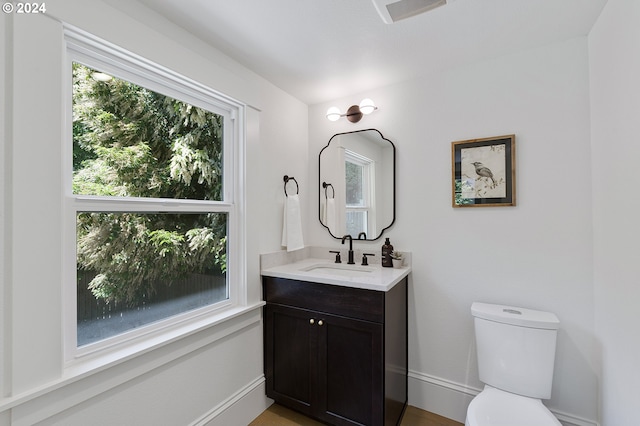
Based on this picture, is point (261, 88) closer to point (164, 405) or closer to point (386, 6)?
point (386, 6)

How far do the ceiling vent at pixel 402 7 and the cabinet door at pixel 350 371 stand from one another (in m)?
1.56

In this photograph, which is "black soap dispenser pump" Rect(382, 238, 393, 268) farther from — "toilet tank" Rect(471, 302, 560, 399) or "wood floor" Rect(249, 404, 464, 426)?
"wood floor" Rect(249, 404, 464, 426)

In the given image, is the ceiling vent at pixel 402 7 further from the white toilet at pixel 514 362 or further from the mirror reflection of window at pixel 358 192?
the white toilet at pixel 514 362

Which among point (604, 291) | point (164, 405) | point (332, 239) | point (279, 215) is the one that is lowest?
point (164, 405)

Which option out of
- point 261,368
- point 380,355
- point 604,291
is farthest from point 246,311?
point 604,291

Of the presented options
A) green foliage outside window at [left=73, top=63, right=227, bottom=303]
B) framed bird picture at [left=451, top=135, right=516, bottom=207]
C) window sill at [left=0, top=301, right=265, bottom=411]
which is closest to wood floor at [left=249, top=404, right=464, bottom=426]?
window sill at [left=0, top=301, right=265, bottom=411]

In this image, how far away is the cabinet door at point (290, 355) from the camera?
1.88m

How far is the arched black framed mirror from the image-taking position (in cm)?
224

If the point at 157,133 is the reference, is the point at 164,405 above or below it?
below

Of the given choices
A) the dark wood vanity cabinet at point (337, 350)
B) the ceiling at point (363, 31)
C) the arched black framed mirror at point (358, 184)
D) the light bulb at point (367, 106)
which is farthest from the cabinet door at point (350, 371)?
the ceiling at point (363, 31)

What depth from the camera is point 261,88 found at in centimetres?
211

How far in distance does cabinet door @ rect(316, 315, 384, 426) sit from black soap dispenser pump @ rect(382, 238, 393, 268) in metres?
0.58

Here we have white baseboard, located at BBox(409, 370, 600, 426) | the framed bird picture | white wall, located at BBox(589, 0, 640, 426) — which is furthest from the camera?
white baseboard, located at BBox(409, 370, 600, 426)

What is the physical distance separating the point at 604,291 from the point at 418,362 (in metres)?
1.16
